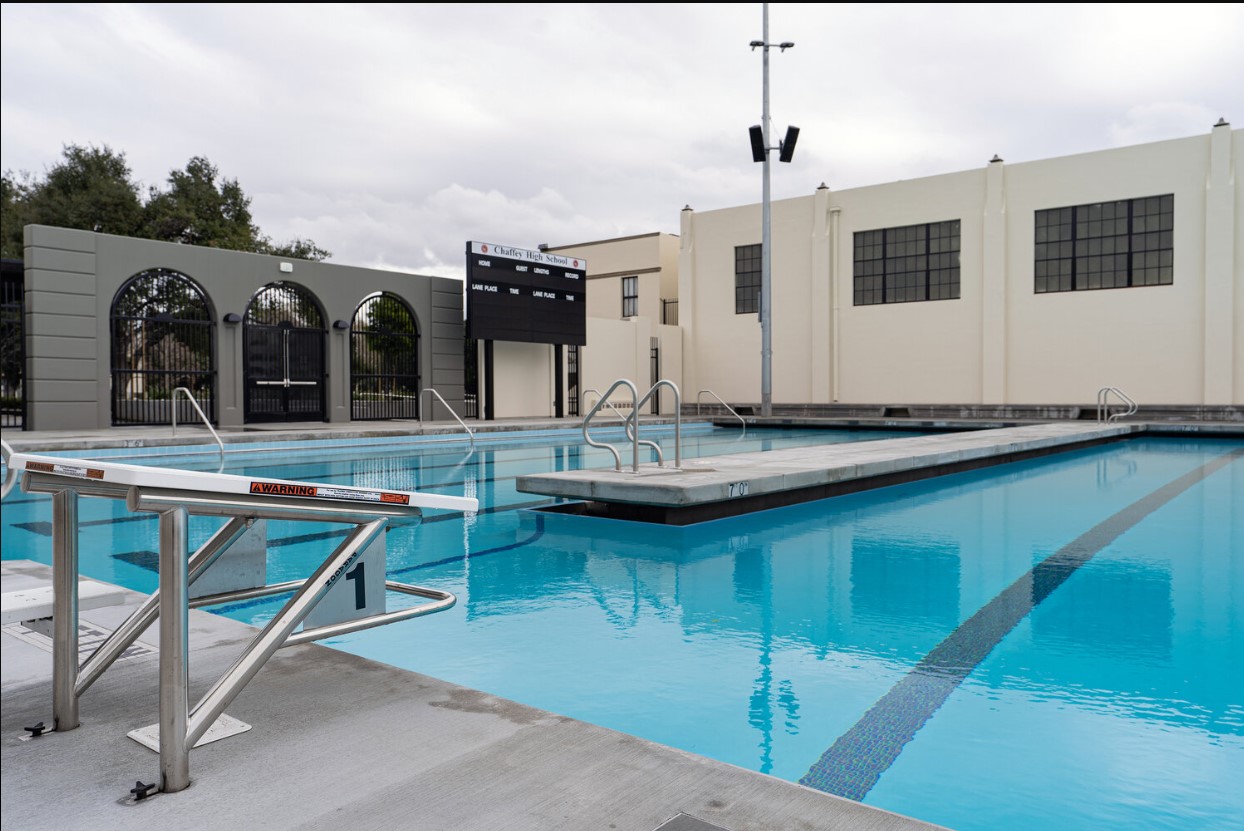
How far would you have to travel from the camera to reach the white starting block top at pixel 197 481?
1809 mm

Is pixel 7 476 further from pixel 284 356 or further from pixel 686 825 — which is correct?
pixel 284 356

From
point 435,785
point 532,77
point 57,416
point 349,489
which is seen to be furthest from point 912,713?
point 57,416

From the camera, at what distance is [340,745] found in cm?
227

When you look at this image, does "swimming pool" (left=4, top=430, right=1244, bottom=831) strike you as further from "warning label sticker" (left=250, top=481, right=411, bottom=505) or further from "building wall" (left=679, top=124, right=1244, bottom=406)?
"building wall" (left=679, top=124, right=1244, bottom=406)

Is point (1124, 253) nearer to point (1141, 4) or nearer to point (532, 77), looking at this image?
point (1141, 4)

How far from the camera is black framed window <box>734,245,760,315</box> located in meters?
29.1

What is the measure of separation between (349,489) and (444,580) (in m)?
3.15

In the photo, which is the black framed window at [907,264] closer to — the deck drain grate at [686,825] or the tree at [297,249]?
the tree at [297,249]

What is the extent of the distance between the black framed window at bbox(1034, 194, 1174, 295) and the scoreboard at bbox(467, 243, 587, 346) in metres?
13.1

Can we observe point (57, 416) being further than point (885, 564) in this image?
Yes

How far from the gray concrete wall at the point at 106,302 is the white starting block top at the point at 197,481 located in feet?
53.0

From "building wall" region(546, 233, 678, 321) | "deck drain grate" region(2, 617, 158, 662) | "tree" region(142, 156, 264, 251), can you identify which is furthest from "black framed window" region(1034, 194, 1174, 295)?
"tree" region(142, 156, 264, 251)

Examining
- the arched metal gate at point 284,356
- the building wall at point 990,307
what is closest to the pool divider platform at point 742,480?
the arched metal gate at point 284,356

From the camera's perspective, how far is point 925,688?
11.0ft
